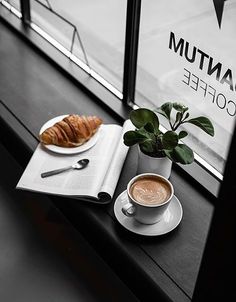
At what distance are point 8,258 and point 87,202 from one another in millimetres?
164

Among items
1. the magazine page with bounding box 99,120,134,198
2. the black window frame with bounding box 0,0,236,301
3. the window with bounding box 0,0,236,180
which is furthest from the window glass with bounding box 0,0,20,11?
the magazine page with bounding box 99,120,134,198

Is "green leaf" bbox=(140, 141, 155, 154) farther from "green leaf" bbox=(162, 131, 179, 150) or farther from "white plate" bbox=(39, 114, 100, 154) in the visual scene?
"white plate" bbox=(39, 114, 100, 154)

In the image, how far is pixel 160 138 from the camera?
2.98 feet

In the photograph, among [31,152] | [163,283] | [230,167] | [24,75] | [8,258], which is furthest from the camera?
[24,75]

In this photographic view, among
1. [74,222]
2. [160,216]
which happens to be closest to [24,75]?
[74,222]

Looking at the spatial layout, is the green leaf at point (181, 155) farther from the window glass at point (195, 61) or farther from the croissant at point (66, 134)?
the croissant at point (66, 134)

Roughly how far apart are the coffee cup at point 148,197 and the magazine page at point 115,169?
0.17ft

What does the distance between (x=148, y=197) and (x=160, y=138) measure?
0.35 feet

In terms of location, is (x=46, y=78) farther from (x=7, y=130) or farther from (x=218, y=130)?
(x=218, y=130)

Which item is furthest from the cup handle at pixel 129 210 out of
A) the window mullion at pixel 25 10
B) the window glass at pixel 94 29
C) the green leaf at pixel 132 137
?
the window mullion at pixel 25 10

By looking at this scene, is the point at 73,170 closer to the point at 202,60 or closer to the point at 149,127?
the point at 149,127

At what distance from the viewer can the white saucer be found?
889 mm

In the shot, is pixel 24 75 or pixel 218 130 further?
pixel 24 75

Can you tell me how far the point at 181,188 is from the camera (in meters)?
0.99
